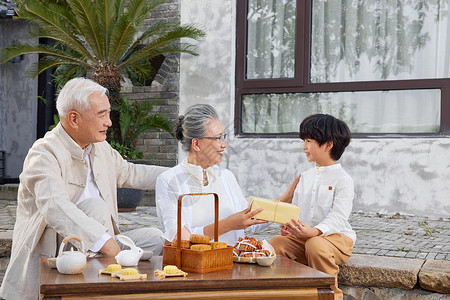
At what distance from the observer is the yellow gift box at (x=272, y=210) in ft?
9.37

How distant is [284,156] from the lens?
7777mm

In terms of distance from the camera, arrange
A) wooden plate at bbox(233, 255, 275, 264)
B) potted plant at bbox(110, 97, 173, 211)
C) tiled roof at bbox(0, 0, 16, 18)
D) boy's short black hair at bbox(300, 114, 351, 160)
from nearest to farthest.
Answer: wooden plate at bbox(233, 255, 275, 264)
boy's short black hair at bbox(300, 114, 351, 160)
potted plant at bbox(110, 97, 173, 211)
tiled roof at bbox(0, 0, 16, 18)

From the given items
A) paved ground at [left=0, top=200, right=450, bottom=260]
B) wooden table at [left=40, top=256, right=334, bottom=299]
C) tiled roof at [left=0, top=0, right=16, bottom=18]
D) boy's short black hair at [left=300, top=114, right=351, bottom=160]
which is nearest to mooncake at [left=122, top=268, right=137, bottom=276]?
wooden table at [left=40, top=256, right=334, bottom=299]

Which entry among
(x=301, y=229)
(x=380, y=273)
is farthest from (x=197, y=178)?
(x=380, y=273)

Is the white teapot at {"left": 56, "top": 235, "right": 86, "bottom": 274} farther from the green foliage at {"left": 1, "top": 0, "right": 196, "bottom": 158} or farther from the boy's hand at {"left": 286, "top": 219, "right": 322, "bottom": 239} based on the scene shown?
the green foliage at {"left": 1, "top": 0, "right": 196, "bottom": 158}

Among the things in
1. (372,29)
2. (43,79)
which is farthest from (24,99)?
(372,29)

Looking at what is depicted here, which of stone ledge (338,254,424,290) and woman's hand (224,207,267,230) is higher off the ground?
woman's hand (224,207,267,230)

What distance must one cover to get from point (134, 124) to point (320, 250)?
232 inches

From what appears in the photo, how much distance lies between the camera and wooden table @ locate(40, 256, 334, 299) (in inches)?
86.7

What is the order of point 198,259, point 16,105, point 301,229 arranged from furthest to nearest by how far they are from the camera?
point 16,105 → point 301,229 → point 198,259

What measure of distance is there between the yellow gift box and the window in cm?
475

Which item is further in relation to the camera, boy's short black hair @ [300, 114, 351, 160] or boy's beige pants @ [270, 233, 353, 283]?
boy's short black hair @ [300, 114, 351, 160]

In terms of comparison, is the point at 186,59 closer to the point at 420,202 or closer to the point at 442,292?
the point at 420,202

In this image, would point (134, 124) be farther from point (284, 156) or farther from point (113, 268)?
point (113, 268)
